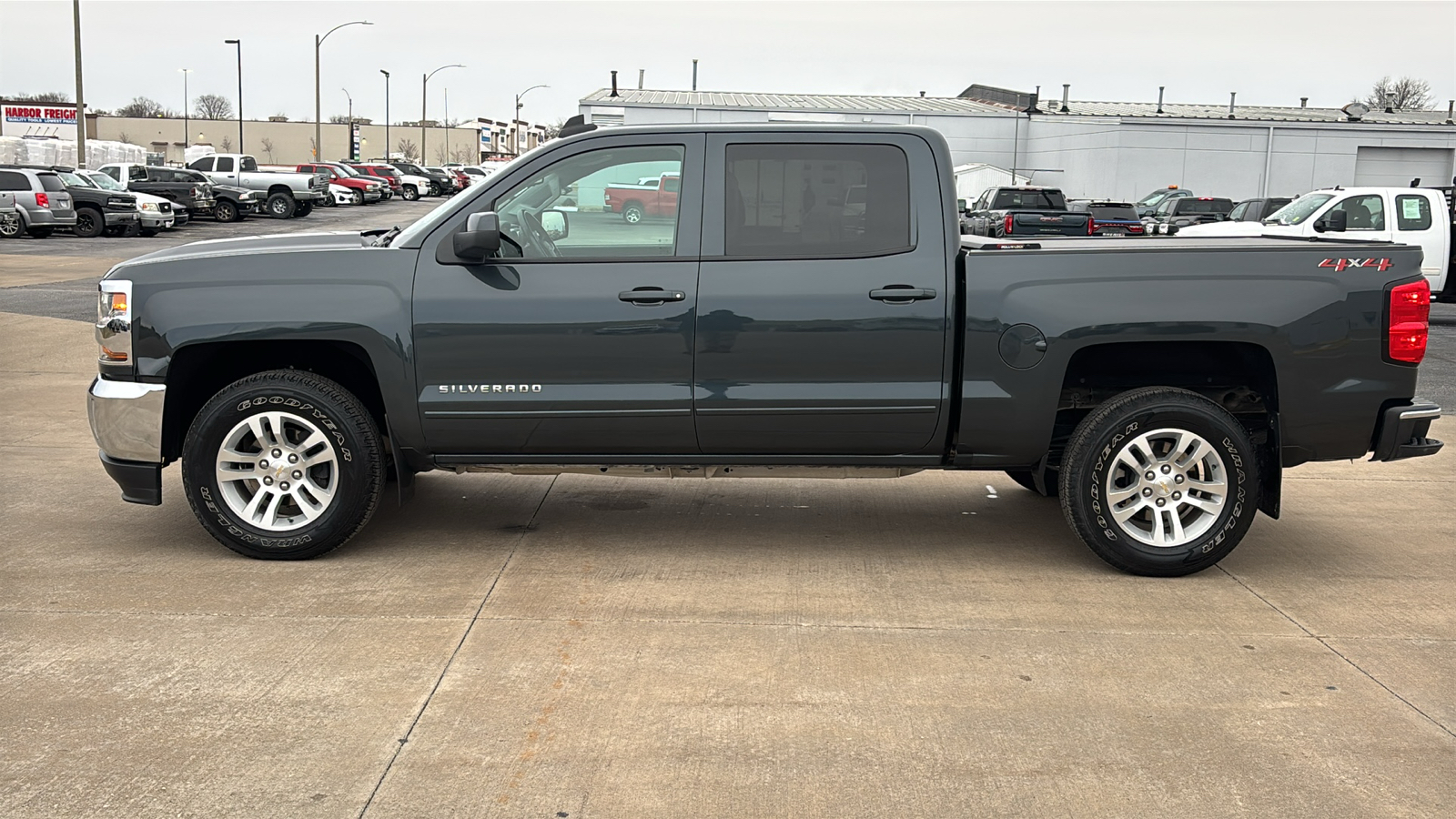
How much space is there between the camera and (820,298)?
206 inches

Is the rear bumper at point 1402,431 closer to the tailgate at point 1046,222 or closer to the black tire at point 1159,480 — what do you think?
the black tire at point 1159,480

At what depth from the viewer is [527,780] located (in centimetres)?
346

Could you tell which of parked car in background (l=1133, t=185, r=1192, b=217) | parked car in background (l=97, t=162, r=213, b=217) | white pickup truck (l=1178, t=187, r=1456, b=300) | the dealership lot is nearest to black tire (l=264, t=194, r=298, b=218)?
parked car in background (l=97, t=162, r=213, b=217)

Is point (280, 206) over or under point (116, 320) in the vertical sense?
over

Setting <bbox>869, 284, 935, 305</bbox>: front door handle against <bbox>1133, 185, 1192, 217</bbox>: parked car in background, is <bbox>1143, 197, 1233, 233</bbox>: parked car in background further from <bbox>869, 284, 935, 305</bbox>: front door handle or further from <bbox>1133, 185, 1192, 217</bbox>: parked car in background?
<bbox>869, 284, 935, 305</bbox>: front door handle

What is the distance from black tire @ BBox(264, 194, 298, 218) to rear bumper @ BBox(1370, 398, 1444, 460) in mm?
40445

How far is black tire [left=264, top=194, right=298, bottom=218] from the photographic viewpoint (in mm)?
41375

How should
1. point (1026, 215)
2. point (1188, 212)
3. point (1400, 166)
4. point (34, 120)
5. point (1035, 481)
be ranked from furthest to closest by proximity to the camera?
point (34, 120) < point (1400, 166) < point (1188, 212) < point (1026, 215) < point (1035, 481)

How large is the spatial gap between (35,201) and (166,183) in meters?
7.74

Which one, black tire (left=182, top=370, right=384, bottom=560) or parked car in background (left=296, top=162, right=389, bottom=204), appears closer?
black tire (left=182, top=370, right=384, bottom=560)

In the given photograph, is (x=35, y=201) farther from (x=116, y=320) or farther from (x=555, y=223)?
(x=555, y=223)

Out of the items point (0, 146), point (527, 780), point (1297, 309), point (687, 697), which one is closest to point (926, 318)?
point (1297, 309)

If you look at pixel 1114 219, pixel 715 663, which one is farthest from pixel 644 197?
pixel 1114 219

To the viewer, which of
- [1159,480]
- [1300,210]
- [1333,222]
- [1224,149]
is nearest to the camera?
[1159,480]
